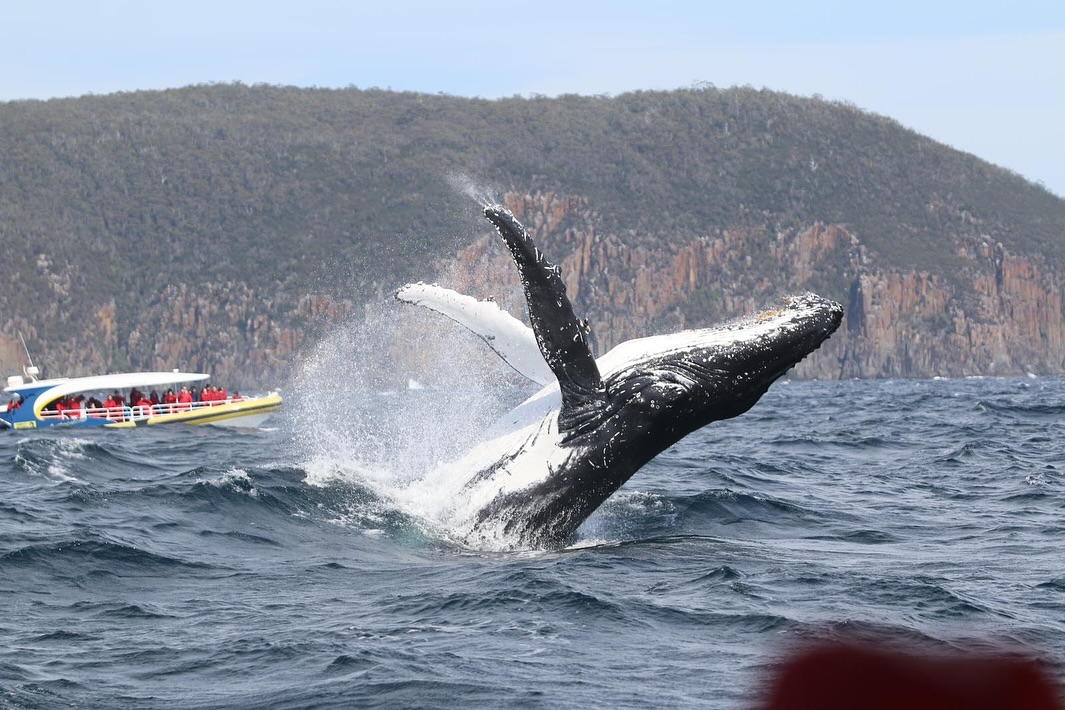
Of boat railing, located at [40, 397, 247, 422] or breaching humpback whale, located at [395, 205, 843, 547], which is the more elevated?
breaching humpback whale, located at [395, 205, 843, 547]

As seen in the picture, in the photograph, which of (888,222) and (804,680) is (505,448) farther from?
(888,222)

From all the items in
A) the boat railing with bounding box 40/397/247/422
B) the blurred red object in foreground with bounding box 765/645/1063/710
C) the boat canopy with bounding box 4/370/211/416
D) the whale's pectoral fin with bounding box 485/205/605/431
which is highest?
the whale's pectoral fin with bounding box 485/205/605/431

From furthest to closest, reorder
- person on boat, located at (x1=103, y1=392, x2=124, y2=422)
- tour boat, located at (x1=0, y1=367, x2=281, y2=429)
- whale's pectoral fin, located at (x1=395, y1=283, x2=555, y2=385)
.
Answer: person on boat, located at (x1=103, y1=392, x2=124, y2=422) < tour boat, located at (x1=0, y1=367, x2=281, y2=429) < whale's pectoral fin, located at (x1=395, y1=283, x2=555, y2=385)

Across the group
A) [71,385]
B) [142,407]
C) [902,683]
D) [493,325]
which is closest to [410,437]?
[493,325]

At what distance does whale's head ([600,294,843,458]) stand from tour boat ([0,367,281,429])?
31.0 meters

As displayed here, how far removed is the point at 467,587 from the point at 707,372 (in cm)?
275

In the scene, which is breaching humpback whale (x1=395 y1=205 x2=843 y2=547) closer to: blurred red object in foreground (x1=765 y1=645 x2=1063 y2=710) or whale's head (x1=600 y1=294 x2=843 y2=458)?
whale's head (x1=600 y1=294 x2=843 y2=458)

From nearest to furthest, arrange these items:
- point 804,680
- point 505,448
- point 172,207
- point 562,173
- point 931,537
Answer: point 804,680 → point 505,448 → point 931,537 → point 172,207 → point 562,173

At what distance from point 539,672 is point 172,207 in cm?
17371

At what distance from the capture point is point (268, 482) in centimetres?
1501

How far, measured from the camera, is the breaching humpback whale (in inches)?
414

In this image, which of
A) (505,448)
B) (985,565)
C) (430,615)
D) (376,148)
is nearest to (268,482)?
(505,448)

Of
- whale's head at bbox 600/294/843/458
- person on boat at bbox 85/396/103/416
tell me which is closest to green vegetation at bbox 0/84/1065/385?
person on boat at bbox 85/396/103/416

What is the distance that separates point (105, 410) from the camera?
40.4 m
